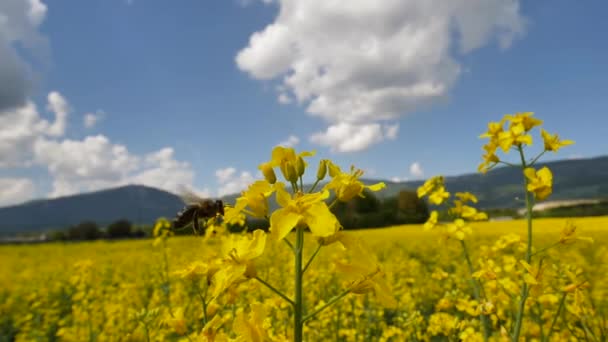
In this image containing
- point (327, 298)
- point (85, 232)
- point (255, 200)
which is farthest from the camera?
point (85, 232)

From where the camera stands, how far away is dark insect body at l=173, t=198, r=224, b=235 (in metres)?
2.72

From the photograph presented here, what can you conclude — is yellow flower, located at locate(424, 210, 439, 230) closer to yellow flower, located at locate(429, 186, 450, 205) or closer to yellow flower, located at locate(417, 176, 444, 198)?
yellow flower, located at locate(429, 186, 450, 205)

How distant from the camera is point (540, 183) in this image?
2764mm

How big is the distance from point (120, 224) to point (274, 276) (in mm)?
41892

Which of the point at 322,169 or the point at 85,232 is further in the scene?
the point at 85,232

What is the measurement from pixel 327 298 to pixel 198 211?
11.0 feet

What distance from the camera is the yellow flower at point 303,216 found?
48.3 inches

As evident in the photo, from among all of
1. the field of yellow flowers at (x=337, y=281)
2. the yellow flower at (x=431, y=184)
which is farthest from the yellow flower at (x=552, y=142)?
the yellow flower at (x=431, y=184)

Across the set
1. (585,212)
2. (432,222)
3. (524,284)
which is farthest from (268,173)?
(585,212)

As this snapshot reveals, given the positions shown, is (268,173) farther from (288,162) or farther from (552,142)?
(552,142)

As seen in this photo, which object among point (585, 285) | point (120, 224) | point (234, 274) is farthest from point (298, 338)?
point (120, 224)

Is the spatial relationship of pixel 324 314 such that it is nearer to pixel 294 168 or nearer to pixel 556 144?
pixel 556 144

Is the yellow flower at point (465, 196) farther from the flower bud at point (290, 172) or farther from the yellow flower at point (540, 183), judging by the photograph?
the flower bud at point (290, 172)

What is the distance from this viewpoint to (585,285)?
253 cm
